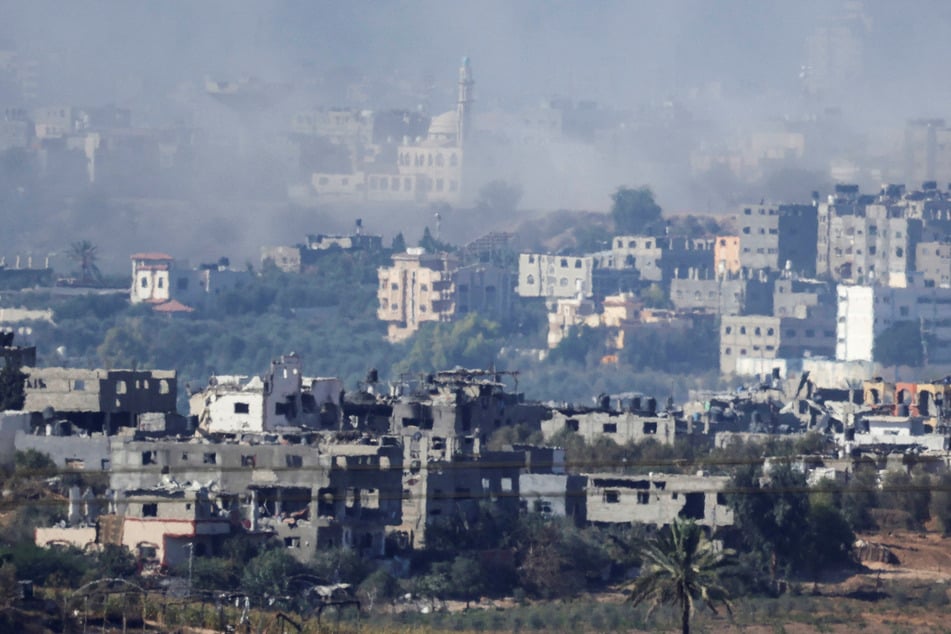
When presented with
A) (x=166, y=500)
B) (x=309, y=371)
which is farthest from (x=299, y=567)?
(x=309, y=371)

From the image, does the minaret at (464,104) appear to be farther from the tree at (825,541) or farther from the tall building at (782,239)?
the tree at (825,541)

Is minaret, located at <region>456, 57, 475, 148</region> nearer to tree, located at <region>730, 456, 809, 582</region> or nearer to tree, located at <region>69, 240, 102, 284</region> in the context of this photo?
tree, located at <region>69, 240, 102, 284</region>

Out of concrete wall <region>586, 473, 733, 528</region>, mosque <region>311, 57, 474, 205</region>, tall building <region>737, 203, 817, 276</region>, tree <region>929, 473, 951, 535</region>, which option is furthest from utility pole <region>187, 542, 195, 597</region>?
mosque <region>311, 57, 474, 205</region>

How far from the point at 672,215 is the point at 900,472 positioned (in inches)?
2932

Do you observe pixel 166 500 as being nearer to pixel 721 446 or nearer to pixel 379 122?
pixel 721 446

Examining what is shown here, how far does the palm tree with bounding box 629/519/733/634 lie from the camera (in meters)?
34.8

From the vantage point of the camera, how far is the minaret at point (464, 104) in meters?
140

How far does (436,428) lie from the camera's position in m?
49.8

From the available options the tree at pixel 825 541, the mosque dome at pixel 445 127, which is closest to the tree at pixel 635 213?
the mosque dome at pixel 445 127

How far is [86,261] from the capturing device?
104500 mm

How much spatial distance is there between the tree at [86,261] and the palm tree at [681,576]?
6616 centimetres

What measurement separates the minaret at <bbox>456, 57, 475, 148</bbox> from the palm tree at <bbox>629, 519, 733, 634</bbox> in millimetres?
103812

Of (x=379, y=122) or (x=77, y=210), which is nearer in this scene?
(x=77, y=210)

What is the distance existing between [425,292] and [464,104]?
4071cm
